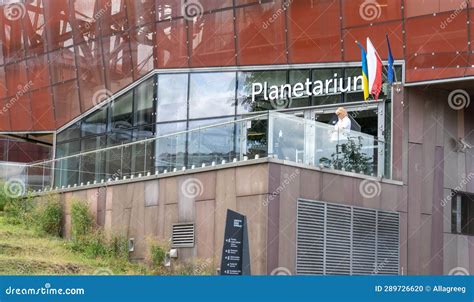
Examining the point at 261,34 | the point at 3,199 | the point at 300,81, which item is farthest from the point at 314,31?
the point at 3,199

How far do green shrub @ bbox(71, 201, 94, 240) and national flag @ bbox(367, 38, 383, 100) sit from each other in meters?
8.50

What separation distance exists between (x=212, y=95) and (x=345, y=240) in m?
8.04

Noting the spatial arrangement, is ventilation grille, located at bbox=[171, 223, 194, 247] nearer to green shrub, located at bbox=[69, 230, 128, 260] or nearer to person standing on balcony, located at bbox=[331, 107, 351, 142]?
green shrub, located at bbox=[69, 230, 128, 260]

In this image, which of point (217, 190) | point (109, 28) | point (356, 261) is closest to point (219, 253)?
point (217, 190)

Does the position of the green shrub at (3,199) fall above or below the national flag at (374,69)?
below

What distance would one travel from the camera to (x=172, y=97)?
88.0ft

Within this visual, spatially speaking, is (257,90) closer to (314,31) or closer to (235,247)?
(314,31)

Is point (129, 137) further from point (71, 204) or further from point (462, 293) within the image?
point (462, 293)

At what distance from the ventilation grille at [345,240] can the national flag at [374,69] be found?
10.6ft

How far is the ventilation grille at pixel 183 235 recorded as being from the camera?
789 inches

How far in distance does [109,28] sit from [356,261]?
13460 mm

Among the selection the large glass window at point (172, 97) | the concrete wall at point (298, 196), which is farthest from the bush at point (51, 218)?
the large glass window at point (172, 97)

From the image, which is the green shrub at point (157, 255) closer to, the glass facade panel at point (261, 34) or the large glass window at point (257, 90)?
the large glass window at point (257, 90)

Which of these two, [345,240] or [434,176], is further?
[434,176]
